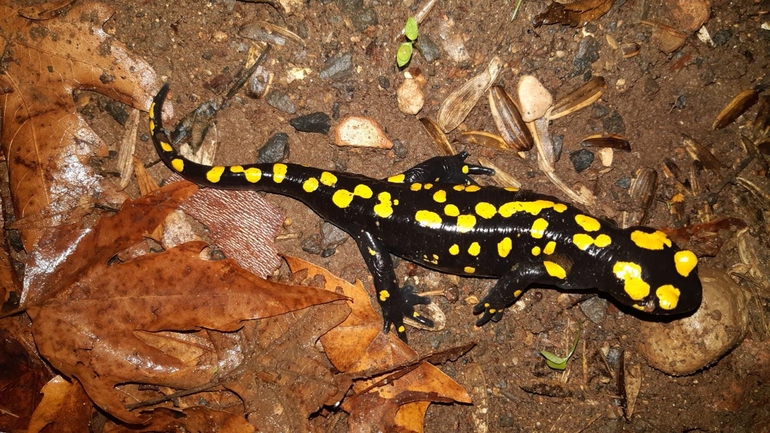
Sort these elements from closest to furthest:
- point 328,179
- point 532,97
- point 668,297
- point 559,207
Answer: point 668,297, point 559,207, point 328,179, point 532,97

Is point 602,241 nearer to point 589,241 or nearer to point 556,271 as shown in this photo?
point 589,241

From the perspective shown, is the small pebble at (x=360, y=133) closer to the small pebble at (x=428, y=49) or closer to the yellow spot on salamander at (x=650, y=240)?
the small pebble at (x=428, y=49)

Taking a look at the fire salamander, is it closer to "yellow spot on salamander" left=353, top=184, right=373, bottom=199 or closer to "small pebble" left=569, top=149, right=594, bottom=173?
"yellow spot on salamander" left=353, top=184, right=373, bottom=199

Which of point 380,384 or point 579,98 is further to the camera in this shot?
point 579,98

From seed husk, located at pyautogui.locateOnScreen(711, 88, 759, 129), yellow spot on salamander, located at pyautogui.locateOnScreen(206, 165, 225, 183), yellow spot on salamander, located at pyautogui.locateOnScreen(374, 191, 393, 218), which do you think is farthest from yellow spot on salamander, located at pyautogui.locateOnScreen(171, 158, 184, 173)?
seed husk, located at pyautogui.locateOnScreen(711, 88, 759, 129)

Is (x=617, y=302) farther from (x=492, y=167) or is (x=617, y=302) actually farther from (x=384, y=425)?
(x=384, y=425)

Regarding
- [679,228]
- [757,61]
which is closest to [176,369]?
[679,228]

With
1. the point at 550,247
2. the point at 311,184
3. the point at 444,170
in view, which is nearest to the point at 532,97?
the point at 444,170
